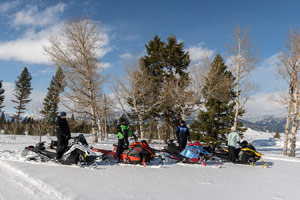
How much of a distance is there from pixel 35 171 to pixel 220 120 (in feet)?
59.2

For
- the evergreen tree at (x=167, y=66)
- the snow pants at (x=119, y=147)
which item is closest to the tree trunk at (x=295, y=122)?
the evergreen tree at (x=167, y=66)

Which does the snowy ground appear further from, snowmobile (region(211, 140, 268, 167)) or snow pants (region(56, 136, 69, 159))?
snowmobile (region(211, 140, 268, 167))

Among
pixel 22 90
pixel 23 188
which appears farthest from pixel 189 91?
pixel 22 90

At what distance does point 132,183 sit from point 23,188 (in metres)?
2.24

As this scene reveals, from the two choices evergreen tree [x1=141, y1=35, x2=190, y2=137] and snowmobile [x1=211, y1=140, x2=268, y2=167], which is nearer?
snowmobile [x1=211, y1=140, x2=268, y2=167]

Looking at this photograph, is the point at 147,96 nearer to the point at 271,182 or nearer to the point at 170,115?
the point at 170,115

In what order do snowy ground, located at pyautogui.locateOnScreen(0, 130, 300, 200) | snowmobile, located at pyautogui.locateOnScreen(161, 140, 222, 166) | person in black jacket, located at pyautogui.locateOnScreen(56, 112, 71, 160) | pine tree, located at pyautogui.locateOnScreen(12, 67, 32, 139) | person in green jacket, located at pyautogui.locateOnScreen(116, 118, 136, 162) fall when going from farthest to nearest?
pine tree, located at pyautogui.locateOnScreen(12, 67, 32, 139) < snowmobile, located at pyautogui.locateOnScreen(161, 140, 222, 166) < person in green jacket, located at pyautogui.locateOnScreen(116, 118, 136, 162) < person in black jacket, located at pyautogui.locateOnScreen(56, 112, 71, 160) < snowy ground, located at pyautogui.locateOnScreen(0, 130, 300, 200)

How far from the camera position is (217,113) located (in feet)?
62.7

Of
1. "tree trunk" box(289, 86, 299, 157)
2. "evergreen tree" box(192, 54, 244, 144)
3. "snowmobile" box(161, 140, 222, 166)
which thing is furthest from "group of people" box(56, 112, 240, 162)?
"tree trunk" box(289, 86, 299, 157)

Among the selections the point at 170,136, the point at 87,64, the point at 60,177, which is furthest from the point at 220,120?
the point at 60,177

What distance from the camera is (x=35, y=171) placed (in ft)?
16.5

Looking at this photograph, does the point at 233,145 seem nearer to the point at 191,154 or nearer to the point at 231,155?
the point at 231,155

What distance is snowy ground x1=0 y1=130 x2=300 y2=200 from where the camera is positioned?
12.3 feet

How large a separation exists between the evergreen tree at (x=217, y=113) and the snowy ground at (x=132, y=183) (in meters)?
12.2
